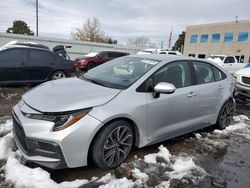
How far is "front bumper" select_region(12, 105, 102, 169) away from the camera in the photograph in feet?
9.48

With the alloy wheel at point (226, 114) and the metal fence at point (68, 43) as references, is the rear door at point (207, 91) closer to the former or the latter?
the alloy wheel at point (226, 114)

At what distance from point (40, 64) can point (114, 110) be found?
6.54 metres

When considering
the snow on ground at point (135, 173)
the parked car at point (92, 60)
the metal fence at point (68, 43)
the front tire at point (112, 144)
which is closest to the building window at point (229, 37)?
the metal fence at point (68, 43)

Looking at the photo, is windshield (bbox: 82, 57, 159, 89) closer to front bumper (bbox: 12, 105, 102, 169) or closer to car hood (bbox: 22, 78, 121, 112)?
car hood (bbox: 22, 78, 121, 112)

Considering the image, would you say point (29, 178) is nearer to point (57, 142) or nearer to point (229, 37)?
point (57, 142)

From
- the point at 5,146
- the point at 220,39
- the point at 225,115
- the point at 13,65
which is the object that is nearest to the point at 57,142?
the point at 5,146

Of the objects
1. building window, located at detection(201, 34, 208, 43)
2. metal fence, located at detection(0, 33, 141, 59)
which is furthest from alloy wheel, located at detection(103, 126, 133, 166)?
building window, located at detection(201, 34, 208, 43)

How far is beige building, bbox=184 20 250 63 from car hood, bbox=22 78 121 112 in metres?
34.5

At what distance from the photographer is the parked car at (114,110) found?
9.70 ft

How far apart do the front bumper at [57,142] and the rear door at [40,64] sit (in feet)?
20.1

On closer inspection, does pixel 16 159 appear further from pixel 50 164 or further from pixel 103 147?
pixel 103 147

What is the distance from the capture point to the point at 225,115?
5391mm

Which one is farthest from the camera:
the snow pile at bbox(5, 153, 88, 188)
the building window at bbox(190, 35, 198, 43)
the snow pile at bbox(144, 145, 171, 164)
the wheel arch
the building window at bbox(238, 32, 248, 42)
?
the building window at bbox(190, 35, 198, 43)

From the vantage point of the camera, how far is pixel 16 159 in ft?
11.0
